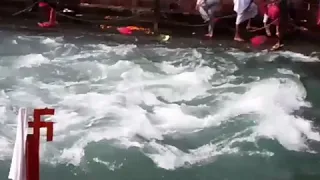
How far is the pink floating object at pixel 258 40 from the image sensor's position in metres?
7.39

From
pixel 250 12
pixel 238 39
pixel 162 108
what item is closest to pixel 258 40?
pixel 238 39

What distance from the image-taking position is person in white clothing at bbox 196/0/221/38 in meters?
7.58

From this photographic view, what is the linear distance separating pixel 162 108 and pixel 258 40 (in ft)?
7.87

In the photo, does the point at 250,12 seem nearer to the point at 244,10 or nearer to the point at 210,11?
the point at 244,10

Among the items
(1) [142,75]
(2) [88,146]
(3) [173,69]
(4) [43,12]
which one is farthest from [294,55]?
(4) [43,12]

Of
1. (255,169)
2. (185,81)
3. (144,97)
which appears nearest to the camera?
(255,169)

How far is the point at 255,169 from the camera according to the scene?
457 cm

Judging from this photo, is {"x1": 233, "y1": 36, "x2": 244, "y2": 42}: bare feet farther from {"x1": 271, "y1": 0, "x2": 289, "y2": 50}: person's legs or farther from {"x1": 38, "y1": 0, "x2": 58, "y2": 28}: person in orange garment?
{"x1": 38, "y1": 0, "x2": 58, "y2": 28}: person in orange garment

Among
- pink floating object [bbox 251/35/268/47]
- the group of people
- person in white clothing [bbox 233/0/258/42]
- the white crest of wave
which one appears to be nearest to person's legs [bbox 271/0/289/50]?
the group of people

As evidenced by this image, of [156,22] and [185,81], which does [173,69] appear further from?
[156,22]

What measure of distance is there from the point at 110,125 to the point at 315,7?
13.7ft

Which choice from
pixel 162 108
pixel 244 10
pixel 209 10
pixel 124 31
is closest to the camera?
pixel 162 108

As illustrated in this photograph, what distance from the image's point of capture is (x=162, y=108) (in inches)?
224

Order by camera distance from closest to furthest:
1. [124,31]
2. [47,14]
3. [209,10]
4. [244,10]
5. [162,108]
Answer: [162,108], [244,10], [209,10], [124,31], [47,14]
